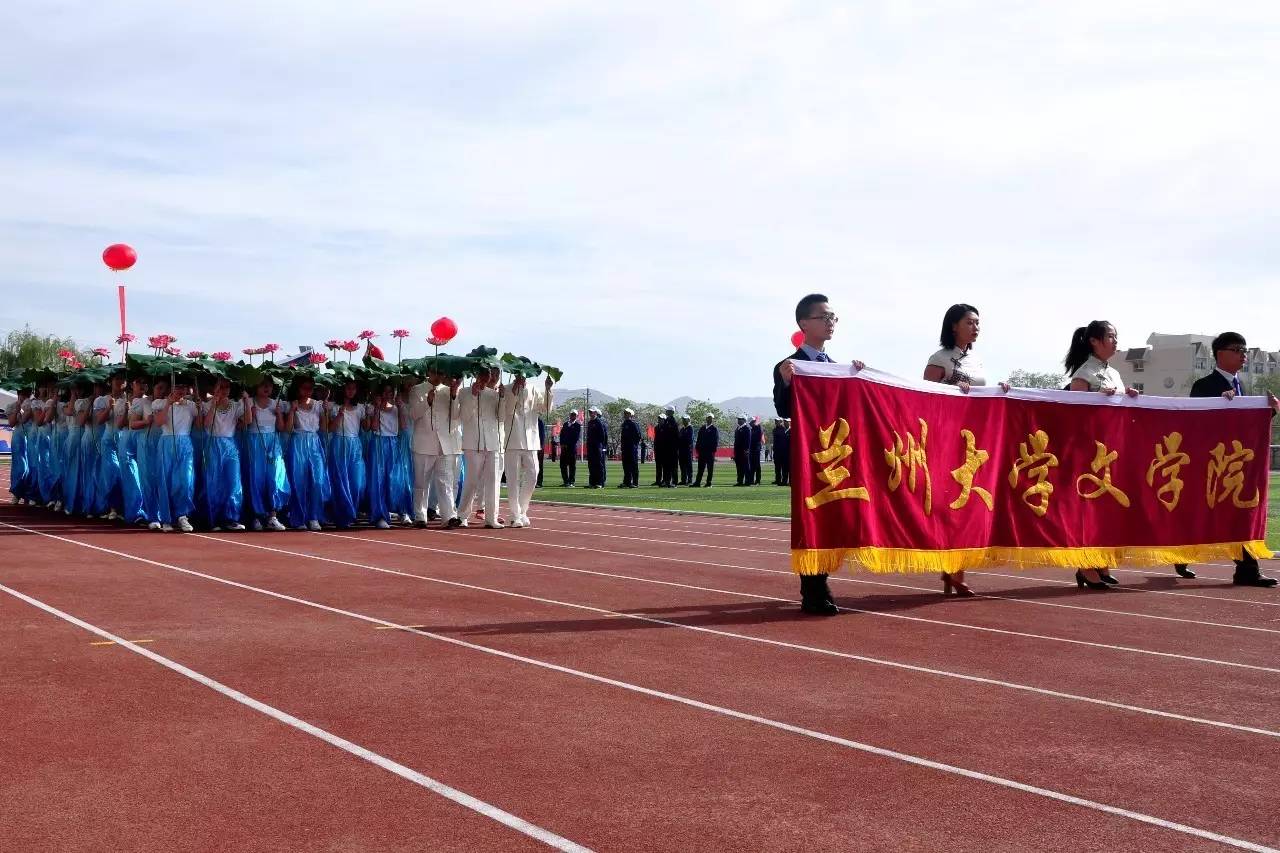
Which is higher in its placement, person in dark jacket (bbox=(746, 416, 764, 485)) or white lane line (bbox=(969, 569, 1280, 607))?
person in dark jacket (bbox=(746, 416, 764, 485))

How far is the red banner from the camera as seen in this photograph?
8086 millimetres

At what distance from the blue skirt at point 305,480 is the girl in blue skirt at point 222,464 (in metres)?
0.66

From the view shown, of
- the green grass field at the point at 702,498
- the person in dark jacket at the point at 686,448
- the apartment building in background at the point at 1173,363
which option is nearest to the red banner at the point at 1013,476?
the green grass field at the point at 702,498

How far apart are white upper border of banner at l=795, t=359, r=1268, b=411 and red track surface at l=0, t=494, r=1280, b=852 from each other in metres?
1.55

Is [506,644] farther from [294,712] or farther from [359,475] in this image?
[359,475]

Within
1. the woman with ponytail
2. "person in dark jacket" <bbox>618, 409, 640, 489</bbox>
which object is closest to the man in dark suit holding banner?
the woman with ponytail

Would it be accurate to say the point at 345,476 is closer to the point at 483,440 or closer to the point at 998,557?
the point at 483,440

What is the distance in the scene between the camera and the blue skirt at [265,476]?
48.9 ft

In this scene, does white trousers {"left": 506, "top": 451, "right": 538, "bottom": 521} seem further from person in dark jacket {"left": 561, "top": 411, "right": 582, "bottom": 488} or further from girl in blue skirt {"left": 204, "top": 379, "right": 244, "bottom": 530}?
person in dark jacket {"left": 561, "top": 411, "right": 582, "bottom": 488}

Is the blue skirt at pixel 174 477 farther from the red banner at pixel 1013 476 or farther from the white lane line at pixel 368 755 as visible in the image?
the red banner at pixel 1013 476

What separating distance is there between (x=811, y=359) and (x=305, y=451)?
892 centimetres

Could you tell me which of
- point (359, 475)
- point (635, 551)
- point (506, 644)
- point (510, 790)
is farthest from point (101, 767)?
point (359, 475)

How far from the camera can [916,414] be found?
28.3 ft

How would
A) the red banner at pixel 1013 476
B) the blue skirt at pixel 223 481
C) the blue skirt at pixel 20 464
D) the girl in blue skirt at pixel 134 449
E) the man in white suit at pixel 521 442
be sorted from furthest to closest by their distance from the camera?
1. the blue skirt at pixel 20 464
2. the man in white suit at pixel 521 442
3. the girl in blue skirt at pixel 134 449
4. the blue skirt at pixel 223 481
5. the red banner at pixel 1013 476
